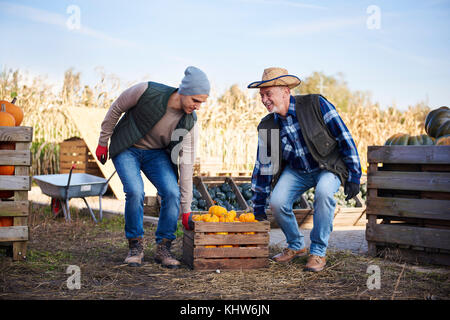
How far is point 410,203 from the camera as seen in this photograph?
14.8 ft

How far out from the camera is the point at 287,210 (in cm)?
433

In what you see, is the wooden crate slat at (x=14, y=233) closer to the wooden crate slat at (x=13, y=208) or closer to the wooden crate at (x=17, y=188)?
the wooden crate at (x=17, y=188)

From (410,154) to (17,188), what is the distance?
360cm

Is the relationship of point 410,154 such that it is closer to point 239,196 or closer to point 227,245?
point 227,245

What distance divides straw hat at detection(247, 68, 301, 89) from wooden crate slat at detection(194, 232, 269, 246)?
127 cm

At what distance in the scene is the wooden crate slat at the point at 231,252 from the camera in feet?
13.2

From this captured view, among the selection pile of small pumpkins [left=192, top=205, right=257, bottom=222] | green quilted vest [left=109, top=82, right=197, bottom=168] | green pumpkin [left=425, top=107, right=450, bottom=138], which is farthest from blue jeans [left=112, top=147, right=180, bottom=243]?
green pumpkin [left=425, top=107, right=450, bottom=138]

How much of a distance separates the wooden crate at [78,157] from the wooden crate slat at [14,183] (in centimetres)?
505

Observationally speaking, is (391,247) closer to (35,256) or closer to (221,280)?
(221,280)

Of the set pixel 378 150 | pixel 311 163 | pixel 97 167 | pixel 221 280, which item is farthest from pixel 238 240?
pixel 97 167

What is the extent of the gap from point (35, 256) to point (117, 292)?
154 cm

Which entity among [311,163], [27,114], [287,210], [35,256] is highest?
[27,114]
